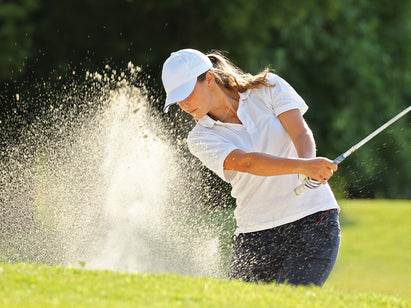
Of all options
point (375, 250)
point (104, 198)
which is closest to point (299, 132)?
point (104, 198)

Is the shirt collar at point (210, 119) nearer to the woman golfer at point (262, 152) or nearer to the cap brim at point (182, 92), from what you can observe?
the woman golfer at point (262, 152)

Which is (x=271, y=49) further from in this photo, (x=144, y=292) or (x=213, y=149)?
(x=144, y=292)

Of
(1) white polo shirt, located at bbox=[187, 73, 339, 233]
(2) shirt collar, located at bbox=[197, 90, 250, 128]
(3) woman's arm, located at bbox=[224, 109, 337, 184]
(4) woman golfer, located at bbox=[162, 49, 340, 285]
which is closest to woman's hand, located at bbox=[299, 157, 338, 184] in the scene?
(3) woman's arm, located at bbox=[224, 109, 337, 184]

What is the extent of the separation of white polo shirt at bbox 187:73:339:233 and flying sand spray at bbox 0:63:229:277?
2630 mm

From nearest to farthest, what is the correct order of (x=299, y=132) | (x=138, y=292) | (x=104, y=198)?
(x=138, y=292), (x=299, y=132), (x=104, y=198)

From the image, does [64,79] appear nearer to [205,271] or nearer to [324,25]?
[205,271]

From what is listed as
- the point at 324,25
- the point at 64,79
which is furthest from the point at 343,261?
the point at 324,25

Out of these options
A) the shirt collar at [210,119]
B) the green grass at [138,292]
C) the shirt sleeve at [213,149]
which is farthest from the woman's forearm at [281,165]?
the green grass at [138,292]

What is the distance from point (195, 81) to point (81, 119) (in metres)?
6.34

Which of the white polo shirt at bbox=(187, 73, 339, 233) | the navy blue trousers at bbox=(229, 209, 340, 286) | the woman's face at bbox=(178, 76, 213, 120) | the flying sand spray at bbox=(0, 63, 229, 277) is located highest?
the woman's face at bbox=(178, 76, 213, 120)

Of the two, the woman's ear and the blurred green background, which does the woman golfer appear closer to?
the woman's ear

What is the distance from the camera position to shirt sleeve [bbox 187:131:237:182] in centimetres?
390

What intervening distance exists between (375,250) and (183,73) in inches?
323

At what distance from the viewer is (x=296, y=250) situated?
394 cm
